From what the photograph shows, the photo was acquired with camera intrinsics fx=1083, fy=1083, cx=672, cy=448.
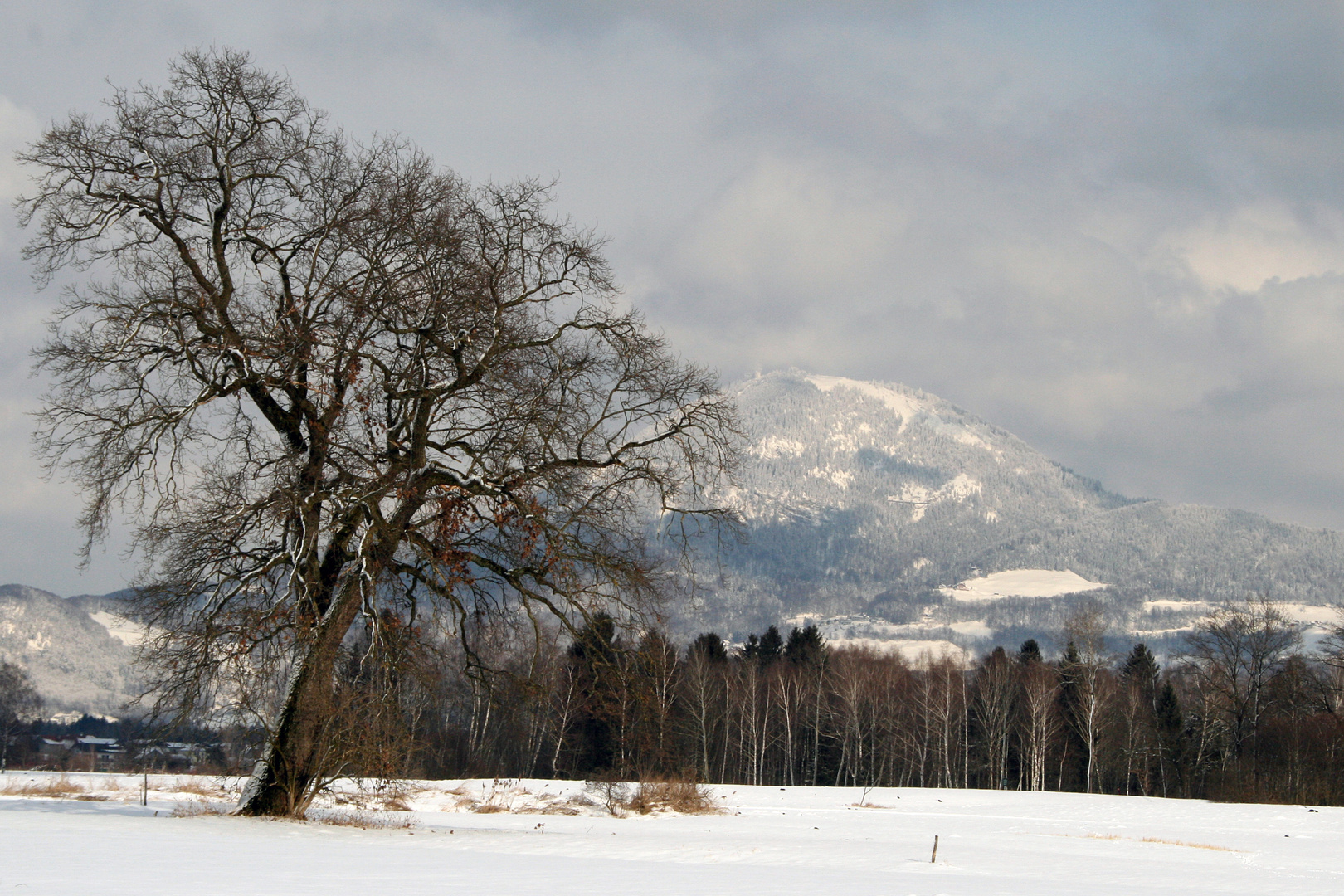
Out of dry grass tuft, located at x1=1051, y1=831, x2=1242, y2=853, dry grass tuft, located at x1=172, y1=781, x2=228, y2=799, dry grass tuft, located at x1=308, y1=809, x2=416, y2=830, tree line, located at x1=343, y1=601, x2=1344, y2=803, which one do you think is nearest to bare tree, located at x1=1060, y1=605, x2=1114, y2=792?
tree line, located at x1=343, y1=601, x2=1344, y2=803

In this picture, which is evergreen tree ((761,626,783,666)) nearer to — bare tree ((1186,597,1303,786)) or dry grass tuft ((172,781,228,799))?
bare tree ((1186,597,1303,786))

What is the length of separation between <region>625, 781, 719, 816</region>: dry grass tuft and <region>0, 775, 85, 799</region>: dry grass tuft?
16.2 metres

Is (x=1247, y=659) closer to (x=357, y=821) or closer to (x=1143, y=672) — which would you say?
(x=1143, y=672)

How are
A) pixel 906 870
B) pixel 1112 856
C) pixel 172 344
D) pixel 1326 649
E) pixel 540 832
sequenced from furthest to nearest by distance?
1. pixel 1326 649
2. pixel 1112 856
3. pixel 540 832
4. pixel 906 870
5. pixel 172 344

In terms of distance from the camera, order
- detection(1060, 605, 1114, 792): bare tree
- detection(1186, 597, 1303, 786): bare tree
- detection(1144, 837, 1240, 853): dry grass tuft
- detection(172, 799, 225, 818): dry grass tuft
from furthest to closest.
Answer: detection(1060, 605, 1114, 792): bare tree
detection(1186, 597, 1303, 786): bare tree
detection(1144, 837, 1240, 853): dry grass tuft
detection(172, 799, 225, 818): dry grass tuft

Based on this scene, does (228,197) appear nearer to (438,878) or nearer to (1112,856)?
(438,878)

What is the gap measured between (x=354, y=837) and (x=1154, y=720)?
81493 mm

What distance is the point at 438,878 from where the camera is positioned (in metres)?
13.6

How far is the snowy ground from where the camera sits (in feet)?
42.9

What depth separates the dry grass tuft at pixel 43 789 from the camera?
29.4 meters

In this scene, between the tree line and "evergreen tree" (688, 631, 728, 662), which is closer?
the tree line

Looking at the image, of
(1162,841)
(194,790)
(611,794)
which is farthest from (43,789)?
(1162,841)

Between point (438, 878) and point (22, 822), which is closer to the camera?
point (438, 878)

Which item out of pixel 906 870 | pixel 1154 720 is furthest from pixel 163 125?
pixel 1154 720
